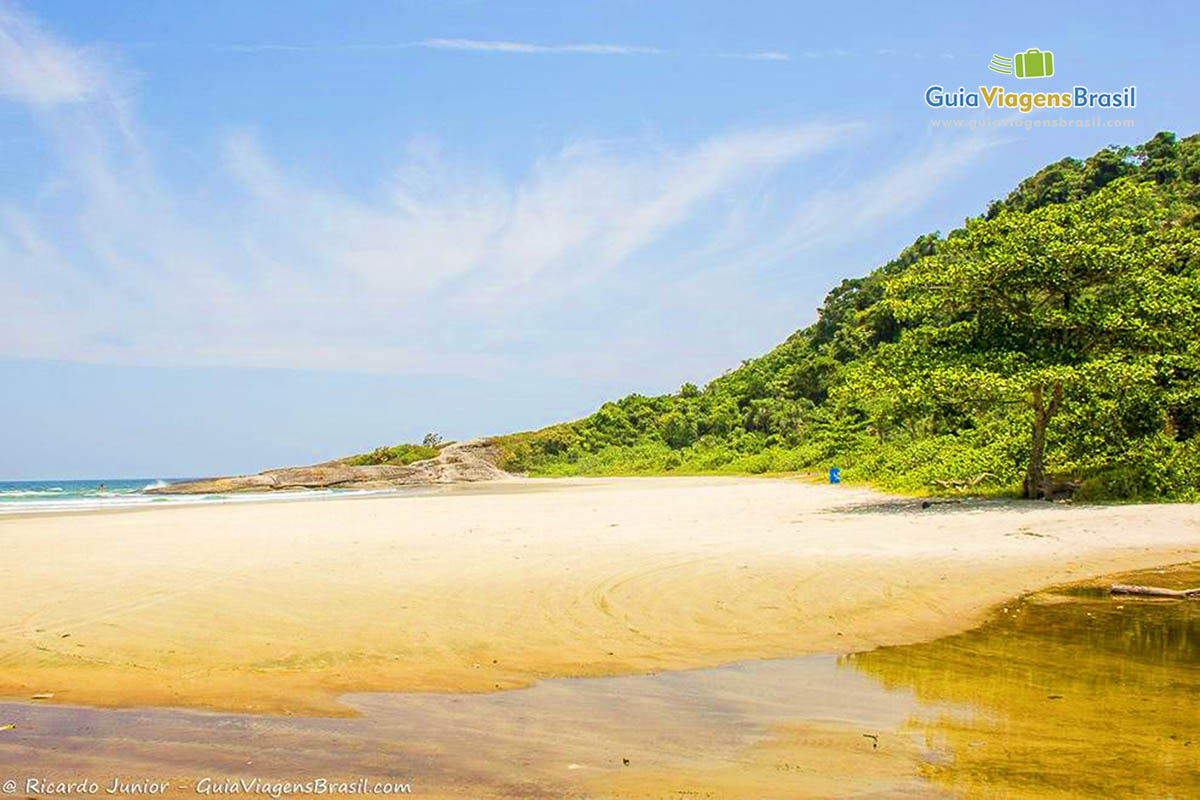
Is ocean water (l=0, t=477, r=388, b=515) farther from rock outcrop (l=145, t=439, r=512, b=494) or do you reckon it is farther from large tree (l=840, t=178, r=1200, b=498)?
large tree (l=840, t=178, r=1200, b=498)

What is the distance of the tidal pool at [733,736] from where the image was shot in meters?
4.45

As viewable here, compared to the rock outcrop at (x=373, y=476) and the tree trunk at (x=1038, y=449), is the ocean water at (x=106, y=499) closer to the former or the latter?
the rock outcrop at (x=373, y=476)

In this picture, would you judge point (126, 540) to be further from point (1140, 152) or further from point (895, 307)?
point (1140, 152)

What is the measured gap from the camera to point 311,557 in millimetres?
12562

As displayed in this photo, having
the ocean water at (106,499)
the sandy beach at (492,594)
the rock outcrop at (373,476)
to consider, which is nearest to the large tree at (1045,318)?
the sandy beach at (492,594)

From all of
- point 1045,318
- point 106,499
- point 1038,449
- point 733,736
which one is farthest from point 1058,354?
point 106,499

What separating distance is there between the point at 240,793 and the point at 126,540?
13.0 m

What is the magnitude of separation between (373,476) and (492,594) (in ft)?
180

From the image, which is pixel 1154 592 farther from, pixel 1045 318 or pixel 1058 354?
pixel 1045 318

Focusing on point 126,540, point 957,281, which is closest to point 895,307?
point 957,281

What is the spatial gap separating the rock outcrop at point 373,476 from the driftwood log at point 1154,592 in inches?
1940

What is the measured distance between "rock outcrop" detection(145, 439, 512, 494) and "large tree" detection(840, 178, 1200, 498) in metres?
41.5

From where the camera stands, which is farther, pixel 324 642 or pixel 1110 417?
pixel 1110 417

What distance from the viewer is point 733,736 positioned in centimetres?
527
